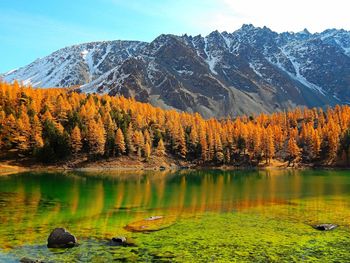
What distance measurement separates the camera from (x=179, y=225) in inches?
1663

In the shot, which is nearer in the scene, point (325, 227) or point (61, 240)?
point (61, 240)

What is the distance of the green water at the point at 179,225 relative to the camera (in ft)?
99.4

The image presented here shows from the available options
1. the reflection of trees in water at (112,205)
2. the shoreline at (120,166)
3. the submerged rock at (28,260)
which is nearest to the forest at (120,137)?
the shoreline at (120,166)

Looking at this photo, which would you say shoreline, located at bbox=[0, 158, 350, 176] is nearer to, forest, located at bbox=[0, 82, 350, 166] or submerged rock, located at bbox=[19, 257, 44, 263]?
forest, located at bbox=[0, 82, 350, 166]

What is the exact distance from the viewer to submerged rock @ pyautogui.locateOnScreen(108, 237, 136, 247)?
32.8 metres

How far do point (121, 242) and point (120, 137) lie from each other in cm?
12331

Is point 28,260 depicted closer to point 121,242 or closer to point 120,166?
point 121,242

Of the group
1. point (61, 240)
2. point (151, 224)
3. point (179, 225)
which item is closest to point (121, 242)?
point (61, 240)

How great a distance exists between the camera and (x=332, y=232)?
39344mm

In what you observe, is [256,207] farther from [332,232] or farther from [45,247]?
[45,247]

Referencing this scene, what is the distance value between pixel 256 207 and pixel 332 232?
1839 cm

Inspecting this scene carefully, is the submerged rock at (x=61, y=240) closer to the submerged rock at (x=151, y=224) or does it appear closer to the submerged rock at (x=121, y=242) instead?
the submerged rock at (x=121, y=242)

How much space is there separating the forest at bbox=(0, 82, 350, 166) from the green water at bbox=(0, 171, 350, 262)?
71597 millimetres

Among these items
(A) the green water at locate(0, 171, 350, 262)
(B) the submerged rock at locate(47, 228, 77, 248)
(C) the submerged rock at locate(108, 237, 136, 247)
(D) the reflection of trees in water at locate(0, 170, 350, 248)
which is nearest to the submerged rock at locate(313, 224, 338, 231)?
(A) the green water at locate(0, 171, 350, 262)
